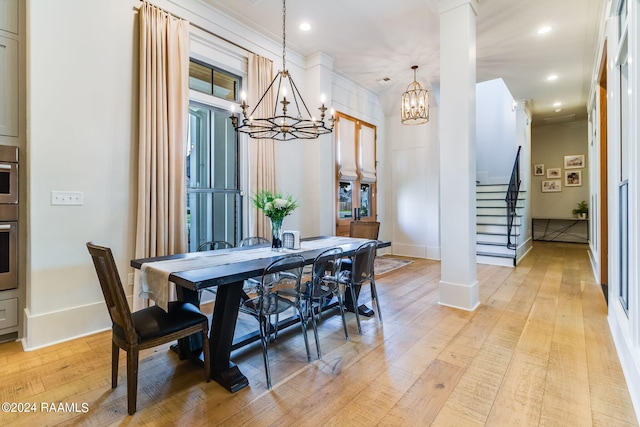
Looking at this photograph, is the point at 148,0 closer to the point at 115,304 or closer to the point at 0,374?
the point at 115,304

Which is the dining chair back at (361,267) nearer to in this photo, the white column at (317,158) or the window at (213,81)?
the white column at (317,158)

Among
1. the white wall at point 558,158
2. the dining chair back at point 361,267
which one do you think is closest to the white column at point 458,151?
the dining chair back at point 361,267

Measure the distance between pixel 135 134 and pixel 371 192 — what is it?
4657 millimetres

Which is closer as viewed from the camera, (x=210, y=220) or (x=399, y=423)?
(x=399, y=423)

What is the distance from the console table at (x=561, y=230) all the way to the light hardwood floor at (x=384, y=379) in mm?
6839

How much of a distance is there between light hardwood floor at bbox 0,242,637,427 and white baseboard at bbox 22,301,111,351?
0.34 ft

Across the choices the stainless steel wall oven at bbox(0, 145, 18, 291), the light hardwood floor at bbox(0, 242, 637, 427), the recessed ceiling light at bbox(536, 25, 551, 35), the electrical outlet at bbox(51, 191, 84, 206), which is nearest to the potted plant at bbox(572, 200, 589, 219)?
the recessed ceiling light at bbox(536, 25, 551, 35)

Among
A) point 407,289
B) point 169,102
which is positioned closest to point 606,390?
point 407,289

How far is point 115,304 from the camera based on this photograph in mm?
1806

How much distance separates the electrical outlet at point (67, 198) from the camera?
266 cm

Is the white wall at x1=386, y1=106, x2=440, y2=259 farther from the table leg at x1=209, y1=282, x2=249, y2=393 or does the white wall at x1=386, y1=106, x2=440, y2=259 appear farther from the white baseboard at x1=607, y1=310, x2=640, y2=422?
the table leg at x1=209, y1=282, x2=249, y2=393

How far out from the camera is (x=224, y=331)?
214 centimetres

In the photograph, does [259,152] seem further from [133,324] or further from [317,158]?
[133,324]

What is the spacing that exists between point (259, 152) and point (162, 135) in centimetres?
130
